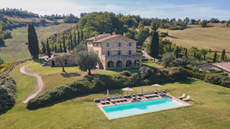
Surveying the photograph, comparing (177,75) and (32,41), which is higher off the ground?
(32,41)

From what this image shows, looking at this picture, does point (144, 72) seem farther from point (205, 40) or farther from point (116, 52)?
point (205, 40)

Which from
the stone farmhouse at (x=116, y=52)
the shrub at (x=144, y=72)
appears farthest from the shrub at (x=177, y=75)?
the stone farmhouse at (x=116, y=52)

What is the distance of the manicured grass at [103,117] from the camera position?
16.5 meters

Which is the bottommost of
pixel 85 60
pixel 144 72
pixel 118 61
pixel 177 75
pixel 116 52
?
pixel 177 75

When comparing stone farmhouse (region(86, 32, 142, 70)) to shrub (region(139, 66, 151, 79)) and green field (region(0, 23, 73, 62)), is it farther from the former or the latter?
green field (region(0, 23, 73, 62))

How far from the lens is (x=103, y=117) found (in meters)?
18.5

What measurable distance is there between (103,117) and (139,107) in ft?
22.8

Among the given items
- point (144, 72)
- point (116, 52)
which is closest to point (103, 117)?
point (144, 72)

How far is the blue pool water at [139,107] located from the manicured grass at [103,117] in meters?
2.06

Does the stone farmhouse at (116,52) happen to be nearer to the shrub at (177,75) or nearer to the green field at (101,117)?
the shrub at (177,75)

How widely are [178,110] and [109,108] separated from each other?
32.5 ft

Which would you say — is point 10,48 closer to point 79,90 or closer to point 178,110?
point 79,90

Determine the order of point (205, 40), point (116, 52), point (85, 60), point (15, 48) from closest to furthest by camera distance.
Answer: point (85, 60) < point (116, 52) < point (205, 40) < point (15, 48)

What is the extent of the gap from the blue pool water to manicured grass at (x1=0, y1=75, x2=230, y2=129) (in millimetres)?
2065
